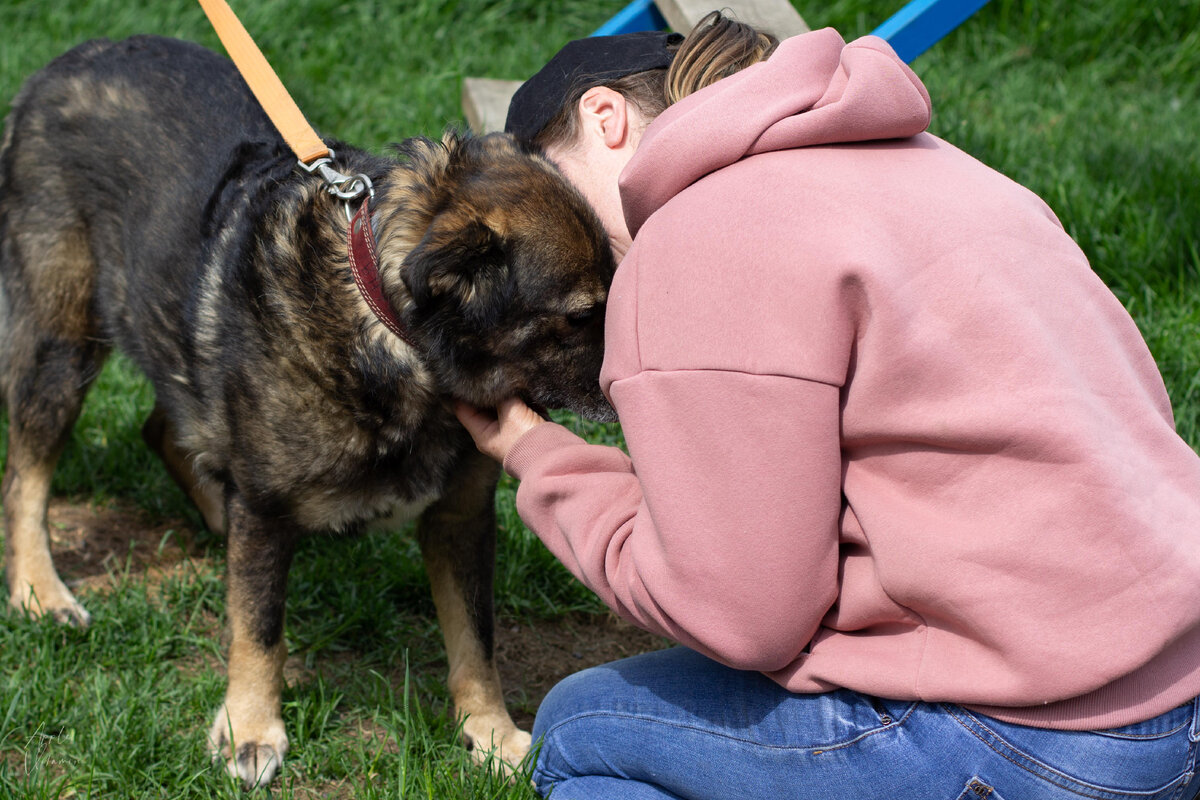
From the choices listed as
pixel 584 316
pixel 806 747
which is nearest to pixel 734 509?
pixel 806 747

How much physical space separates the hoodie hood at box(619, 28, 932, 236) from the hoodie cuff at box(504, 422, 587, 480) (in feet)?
1.92

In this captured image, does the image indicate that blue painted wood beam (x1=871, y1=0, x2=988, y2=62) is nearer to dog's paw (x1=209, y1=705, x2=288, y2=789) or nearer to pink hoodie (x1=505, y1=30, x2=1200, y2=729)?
pink hoodie (x1=505, y1=30, x2=1200, y2=729)

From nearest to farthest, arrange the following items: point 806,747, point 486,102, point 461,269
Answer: point 806,747, point 461,269, point 486,102

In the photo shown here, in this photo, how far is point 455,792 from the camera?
2.29 metres

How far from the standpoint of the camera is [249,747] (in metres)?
2.58

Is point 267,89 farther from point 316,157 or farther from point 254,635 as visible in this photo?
point 254,635

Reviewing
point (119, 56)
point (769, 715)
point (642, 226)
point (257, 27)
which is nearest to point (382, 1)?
point (257, 27)

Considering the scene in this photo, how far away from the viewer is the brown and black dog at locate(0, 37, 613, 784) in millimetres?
2238

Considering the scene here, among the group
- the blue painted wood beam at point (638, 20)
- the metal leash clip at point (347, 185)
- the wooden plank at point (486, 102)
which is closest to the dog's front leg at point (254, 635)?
the metal leash clip at point (347, 185)

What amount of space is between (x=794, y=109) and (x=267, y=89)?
152 centimetres

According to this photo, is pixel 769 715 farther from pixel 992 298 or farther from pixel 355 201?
pixel 355 201

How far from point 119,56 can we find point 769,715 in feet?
8.83

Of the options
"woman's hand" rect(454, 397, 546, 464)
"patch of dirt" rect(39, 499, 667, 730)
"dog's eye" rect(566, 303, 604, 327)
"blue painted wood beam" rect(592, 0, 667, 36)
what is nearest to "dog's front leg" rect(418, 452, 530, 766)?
"patch of dirt" rect(39, 499, 667, 730)

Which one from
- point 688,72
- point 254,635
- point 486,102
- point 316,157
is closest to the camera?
point 688,72
